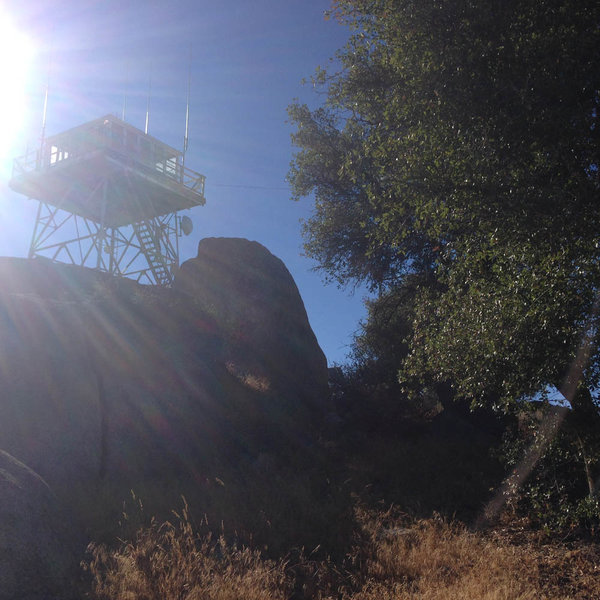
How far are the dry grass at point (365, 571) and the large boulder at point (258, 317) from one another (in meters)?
10.0

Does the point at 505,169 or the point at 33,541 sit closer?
the point at 33,541

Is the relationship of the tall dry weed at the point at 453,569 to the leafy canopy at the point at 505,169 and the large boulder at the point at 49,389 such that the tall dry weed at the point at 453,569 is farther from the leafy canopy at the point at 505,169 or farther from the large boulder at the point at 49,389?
the large boulder at the point at 49,389

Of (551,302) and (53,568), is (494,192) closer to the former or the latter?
(551,302)

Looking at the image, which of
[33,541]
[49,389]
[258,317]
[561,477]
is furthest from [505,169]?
[258,317]

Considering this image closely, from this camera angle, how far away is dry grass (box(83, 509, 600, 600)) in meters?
7.51

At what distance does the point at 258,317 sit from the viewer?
77.1 ft

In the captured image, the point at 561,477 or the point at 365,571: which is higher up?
the point at 561,477

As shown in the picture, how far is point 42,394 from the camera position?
45.4 feet

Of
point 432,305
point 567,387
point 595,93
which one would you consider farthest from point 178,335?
point 595,93

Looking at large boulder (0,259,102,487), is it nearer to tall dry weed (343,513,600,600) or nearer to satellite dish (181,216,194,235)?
tall dry weed (343,513,600,600)

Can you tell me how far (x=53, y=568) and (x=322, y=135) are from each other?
1513cm

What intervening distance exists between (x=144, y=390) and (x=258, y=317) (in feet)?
25.7

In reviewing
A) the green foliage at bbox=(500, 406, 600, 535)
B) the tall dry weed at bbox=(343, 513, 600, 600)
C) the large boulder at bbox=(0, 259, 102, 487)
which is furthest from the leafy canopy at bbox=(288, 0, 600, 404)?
the large boulder at bbox=(0, 259, 102, 487)

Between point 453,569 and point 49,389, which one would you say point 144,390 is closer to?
point 49,389
